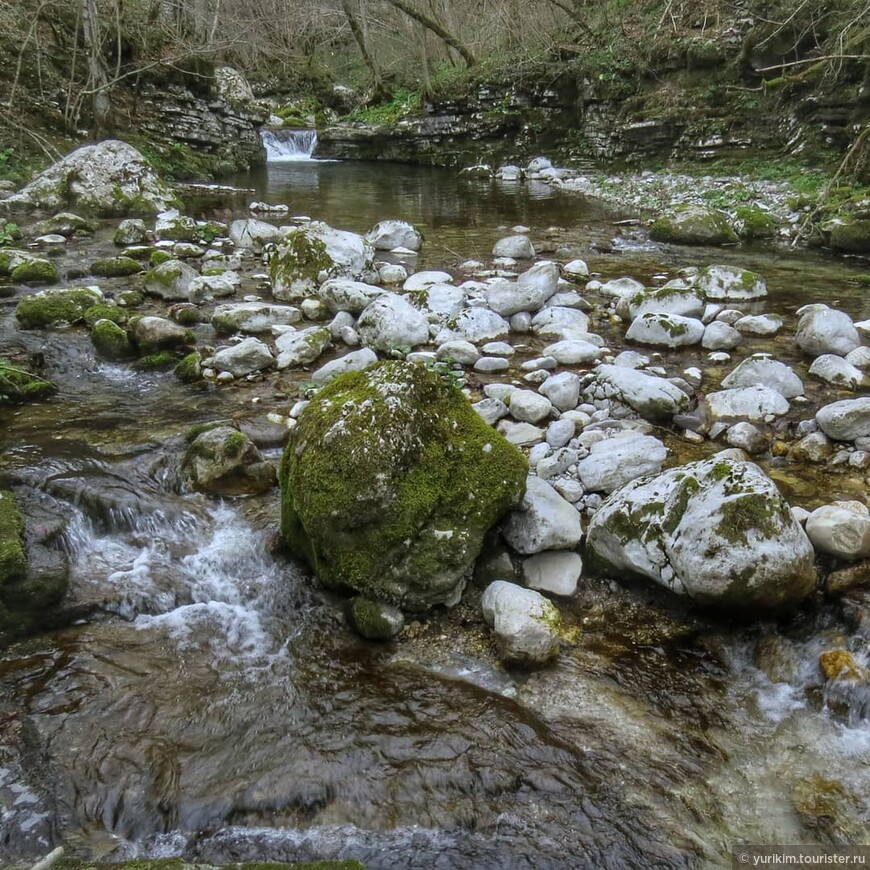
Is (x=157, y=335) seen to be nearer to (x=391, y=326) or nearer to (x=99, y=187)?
(x=391, y=326)

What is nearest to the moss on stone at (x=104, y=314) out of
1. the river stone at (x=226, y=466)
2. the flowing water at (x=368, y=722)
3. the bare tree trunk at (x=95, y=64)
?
the flowing water at (x=368, y=722)

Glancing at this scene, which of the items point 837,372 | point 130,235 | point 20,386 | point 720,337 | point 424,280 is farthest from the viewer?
point 130,235

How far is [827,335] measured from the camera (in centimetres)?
527

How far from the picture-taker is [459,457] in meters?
3.18

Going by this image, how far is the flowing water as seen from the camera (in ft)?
7.17

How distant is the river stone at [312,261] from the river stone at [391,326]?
1.37 meters

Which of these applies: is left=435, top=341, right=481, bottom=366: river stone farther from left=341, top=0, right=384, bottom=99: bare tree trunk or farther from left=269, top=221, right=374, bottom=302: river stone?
left=341, top=0, right=384, bottom=99: bare tree trunk

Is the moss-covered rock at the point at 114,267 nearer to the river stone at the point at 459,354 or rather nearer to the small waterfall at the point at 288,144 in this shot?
the river stone at the point at 459,354

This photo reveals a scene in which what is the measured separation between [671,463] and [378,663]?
7.02 ft

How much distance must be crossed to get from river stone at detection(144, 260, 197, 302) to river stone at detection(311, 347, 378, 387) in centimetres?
262

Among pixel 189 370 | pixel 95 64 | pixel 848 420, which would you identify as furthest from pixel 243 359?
pixel 95 64

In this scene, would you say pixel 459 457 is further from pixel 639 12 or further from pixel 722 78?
pixel 639 12

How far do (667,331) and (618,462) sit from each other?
2393 millimetres

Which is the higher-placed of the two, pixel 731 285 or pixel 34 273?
pixel 731 285
